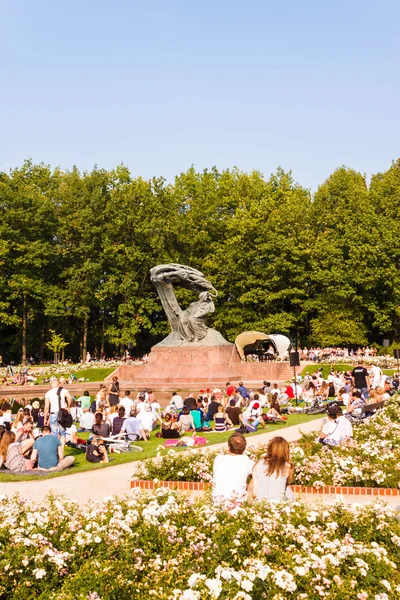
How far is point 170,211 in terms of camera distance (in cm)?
5719

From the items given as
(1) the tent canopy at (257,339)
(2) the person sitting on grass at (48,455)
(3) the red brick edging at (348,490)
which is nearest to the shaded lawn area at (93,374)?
(1) the tent canopy at (257,339)

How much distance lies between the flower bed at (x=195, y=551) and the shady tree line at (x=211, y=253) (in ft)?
143

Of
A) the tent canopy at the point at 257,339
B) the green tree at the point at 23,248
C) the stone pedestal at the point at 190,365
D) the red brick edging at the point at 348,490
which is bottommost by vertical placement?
the red brick edging at the point at 348,490

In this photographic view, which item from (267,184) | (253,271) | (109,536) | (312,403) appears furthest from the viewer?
(267,184)

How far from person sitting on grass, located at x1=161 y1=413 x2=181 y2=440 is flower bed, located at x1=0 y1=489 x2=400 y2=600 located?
34.0 feet

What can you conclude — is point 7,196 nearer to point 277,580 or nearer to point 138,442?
point 138,442

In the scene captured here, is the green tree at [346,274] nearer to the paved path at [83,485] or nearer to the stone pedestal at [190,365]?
the stone pedestal at [190,365]

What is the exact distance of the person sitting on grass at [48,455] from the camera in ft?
42.3

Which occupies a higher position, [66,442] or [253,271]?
[253,271]

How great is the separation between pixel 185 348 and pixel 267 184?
95.8 ft

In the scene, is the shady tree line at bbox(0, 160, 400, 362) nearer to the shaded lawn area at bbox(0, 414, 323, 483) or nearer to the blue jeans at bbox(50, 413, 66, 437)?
the shaded lawn area at bbox(0, 414, 323, 483)

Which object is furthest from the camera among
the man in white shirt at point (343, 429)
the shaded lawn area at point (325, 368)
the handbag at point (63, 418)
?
the shaded lawn area at point (325, 368)

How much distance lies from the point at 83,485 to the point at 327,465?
14.1ft

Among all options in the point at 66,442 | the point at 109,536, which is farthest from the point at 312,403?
the point at 109,536
